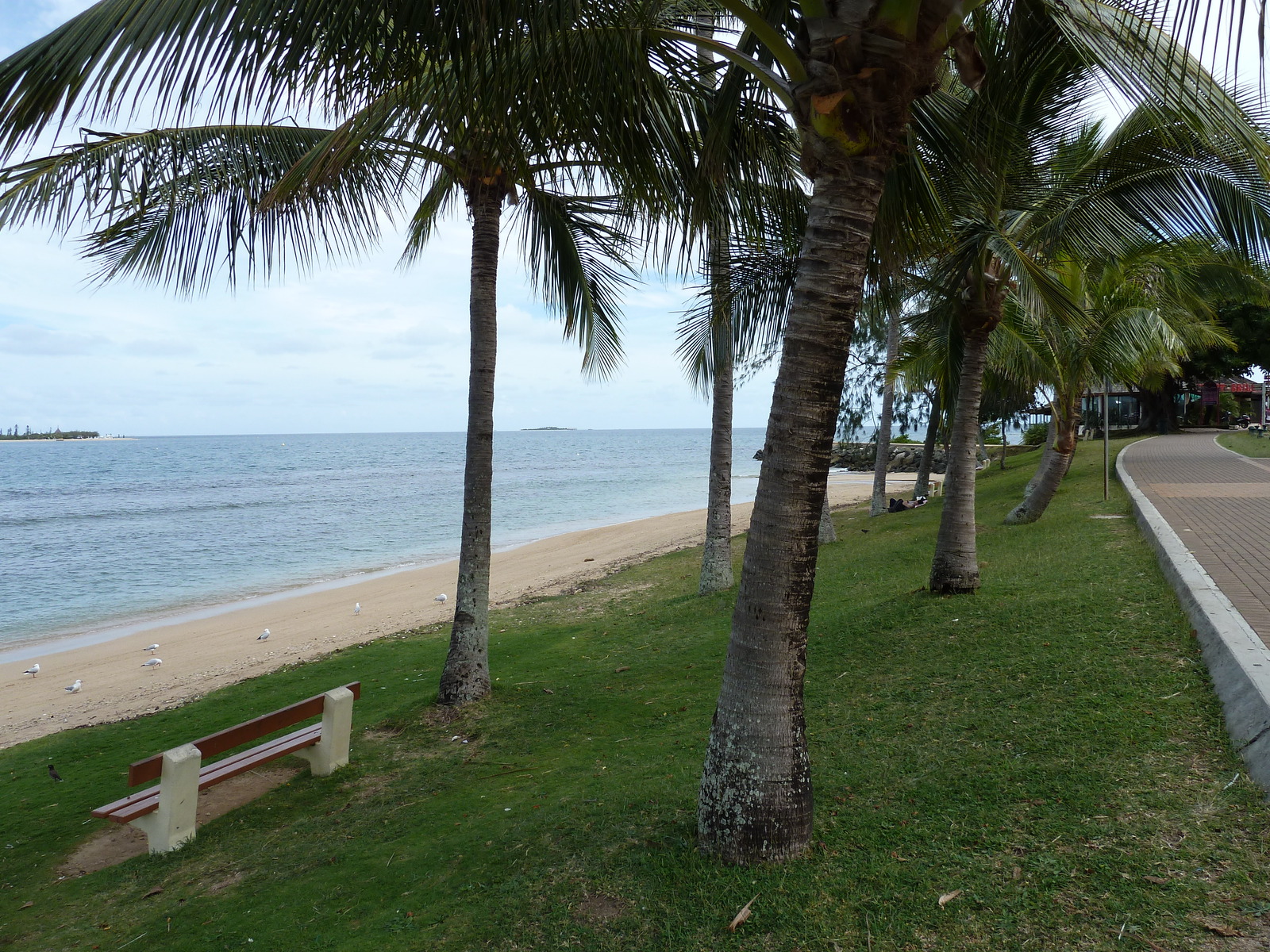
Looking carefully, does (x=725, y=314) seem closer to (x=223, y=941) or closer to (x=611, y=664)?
(x=611, y=664)

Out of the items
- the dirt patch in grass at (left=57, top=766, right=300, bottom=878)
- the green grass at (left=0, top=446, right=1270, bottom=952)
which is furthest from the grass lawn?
the dirt patch in grass at (left=57, top=766, right=300, bottom=878)

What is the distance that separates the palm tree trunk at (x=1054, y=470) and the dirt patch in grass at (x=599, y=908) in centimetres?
1176

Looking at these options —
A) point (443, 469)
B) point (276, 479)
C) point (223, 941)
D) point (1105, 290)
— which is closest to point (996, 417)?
point (1105, 290)

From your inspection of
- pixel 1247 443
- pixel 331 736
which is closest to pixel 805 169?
pixel 331 736

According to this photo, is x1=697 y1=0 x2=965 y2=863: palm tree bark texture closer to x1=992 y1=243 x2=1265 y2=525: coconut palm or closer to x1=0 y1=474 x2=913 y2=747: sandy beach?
x1=992 y1=243 x2=1265 y2=525: coconut palm

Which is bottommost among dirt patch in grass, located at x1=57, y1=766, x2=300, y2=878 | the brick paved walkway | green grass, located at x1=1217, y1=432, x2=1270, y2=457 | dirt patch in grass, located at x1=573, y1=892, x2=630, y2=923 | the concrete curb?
dirt patch in grass, located at x1=57, y1=766, x2=300, y2=878

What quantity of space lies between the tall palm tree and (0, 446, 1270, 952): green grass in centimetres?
47

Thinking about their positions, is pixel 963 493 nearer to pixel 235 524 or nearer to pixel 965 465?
pixel 965 465

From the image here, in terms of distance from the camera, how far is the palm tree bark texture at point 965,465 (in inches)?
328

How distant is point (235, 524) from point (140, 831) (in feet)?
98.7

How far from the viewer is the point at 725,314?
26.1 ft

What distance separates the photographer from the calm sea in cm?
1961

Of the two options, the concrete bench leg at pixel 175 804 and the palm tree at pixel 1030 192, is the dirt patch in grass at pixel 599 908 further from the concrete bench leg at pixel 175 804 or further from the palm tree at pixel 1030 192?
the palm tree at pixel 1030 192

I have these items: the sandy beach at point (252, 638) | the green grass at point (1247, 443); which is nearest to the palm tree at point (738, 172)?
the sandy beach at point (252, 638)
